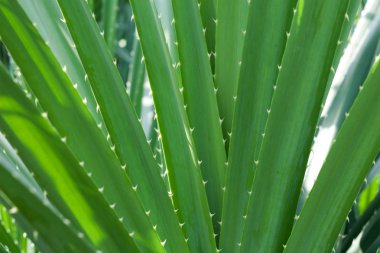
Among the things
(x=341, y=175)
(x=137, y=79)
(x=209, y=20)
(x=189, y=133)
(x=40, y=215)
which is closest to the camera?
(x=40, y=215)

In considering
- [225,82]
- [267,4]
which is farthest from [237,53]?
[267,4]

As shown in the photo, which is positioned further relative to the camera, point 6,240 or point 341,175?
point 6,240

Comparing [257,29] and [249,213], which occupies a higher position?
[257,29]

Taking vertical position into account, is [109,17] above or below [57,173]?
above

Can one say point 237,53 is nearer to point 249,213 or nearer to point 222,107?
point 222,107

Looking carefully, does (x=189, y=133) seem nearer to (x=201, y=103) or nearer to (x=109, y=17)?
(x=201, y=103)

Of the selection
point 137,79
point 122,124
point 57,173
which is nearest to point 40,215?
point 57,173
